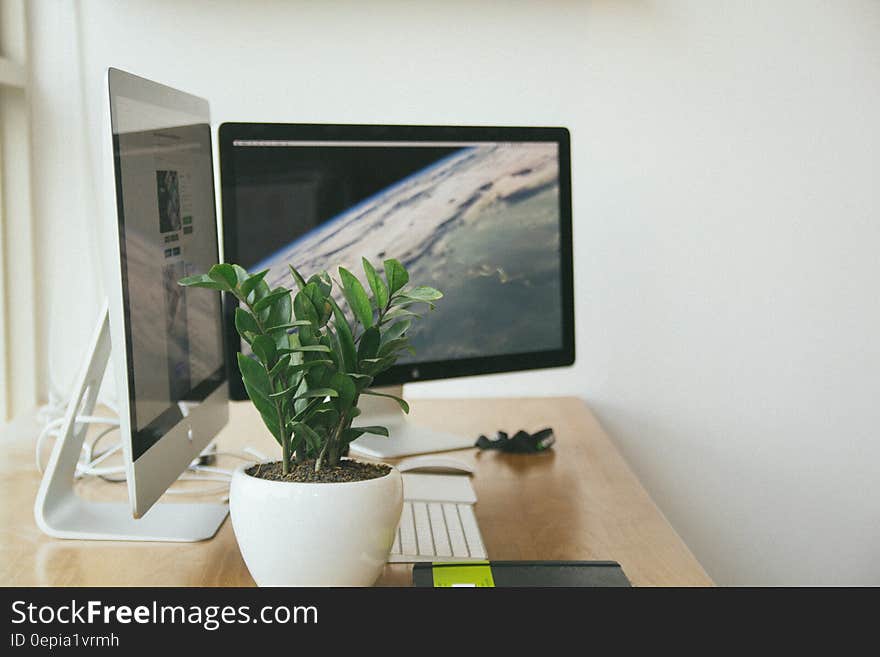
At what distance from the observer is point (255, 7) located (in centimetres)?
186

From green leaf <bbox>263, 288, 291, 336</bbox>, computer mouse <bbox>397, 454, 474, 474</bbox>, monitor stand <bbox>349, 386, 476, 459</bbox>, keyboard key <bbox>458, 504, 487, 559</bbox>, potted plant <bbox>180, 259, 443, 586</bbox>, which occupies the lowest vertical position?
keyboard key <bbox>458, 504, 487, 559</bbox>

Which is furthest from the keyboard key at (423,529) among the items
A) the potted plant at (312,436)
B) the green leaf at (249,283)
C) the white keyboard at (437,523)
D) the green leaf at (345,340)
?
the green leaf at (249,283)

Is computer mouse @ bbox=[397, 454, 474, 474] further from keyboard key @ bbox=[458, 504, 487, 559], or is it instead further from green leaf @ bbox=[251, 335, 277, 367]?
green leaf @ bbox=[251, 335, 277, 367]

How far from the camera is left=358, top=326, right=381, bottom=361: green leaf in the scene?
90cm

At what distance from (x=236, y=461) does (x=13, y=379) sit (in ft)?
2.20

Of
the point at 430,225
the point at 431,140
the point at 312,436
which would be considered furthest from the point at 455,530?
the point at 431,140

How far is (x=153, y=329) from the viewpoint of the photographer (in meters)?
1.01

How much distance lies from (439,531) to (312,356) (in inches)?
12.7

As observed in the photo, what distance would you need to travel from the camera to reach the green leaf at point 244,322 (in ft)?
2.85

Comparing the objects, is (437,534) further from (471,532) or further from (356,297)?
(356,297)

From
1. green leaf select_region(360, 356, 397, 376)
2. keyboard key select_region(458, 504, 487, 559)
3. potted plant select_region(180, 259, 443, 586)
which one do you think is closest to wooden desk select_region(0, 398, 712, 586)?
keyboard key select_region(458, 504, 487, 559)

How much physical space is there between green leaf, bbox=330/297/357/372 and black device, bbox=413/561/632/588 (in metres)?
0.21
